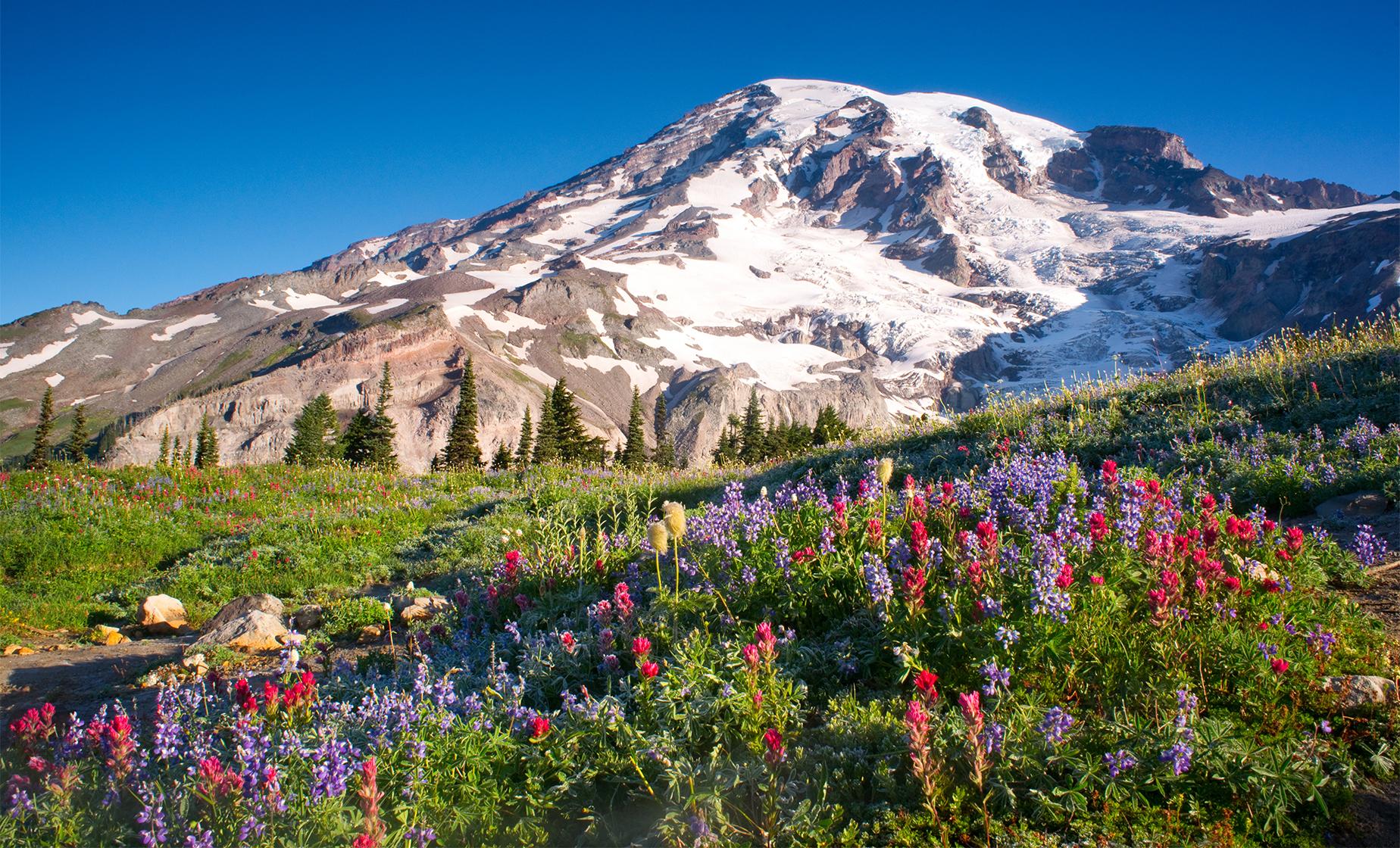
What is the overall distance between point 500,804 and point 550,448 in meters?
42.6

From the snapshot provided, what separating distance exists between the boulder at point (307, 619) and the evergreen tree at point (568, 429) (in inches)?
1469

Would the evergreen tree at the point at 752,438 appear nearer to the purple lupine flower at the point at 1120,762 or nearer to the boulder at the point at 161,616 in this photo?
the boulder at the point at 161,616

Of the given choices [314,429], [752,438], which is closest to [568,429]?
[752,438]

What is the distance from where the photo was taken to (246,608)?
25.3 ft

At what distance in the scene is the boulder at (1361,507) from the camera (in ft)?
18.9

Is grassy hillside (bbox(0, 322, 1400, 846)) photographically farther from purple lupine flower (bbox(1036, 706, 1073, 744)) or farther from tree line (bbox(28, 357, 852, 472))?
tree line (bbox(28, 357, 852, 472))

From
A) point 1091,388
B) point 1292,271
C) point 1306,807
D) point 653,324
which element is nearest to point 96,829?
point 1306,807

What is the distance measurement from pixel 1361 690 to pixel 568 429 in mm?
46340

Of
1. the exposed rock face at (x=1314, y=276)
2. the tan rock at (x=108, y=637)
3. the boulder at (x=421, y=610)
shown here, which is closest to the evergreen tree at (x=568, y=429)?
the tan rock at (x=108, y=637)

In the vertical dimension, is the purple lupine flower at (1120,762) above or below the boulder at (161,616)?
above

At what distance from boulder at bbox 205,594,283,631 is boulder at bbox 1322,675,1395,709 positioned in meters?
8.38

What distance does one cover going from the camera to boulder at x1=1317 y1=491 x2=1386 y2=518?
5.76 metres

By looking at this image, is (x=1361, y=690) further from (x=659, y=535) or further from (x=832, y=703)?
(x=659, y=535)

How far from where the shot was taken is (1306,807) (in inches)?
106
